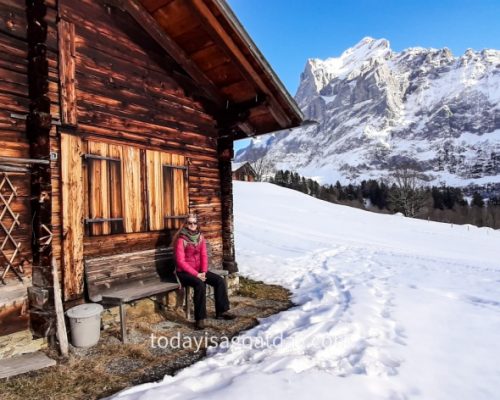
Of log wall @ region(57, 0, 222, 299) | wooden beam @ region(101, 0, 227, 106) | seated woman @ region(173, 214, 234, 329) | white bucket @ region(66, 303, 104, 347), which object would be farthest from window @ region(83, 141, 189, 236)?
wooden beam @ region(101, 0, 227, 106)

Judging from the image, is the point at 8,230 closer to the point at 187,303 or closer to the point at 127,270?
the point at 127,270

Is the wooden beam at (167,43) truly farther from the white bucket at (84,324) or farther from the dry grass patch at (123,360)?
the white bucket at (84,324)

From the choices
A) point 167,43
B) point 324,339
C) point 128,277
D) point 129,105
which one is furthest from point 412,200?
point 128,277

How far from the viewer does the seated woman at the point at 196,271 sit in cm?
596

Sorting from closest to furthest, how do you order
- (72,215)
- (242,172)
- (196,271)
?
(72,215)
(196,271)
(242,172)

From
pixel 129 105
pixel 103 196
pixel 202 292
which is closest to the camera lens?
pixel 103 196

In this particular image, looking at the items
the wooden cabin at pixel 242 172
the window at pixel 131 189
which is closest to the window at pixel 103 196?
the window at pixel 131 189

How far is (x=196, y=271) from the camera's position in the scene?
6215 mm

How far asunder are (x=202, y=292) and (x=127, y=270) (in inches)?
54.6

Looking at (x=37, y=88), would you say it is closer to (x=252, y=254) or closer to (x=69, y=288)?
(x=69, y=288)

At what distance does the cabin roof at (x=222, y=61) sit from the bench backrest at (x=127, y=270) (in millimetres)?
3286

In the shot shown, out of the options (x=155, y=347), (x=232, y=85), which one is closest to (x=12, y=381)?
(x=155, y=347)

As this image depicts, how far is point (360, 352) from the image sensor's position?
4.61 metres

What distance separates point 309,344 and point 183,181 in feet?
13.3
